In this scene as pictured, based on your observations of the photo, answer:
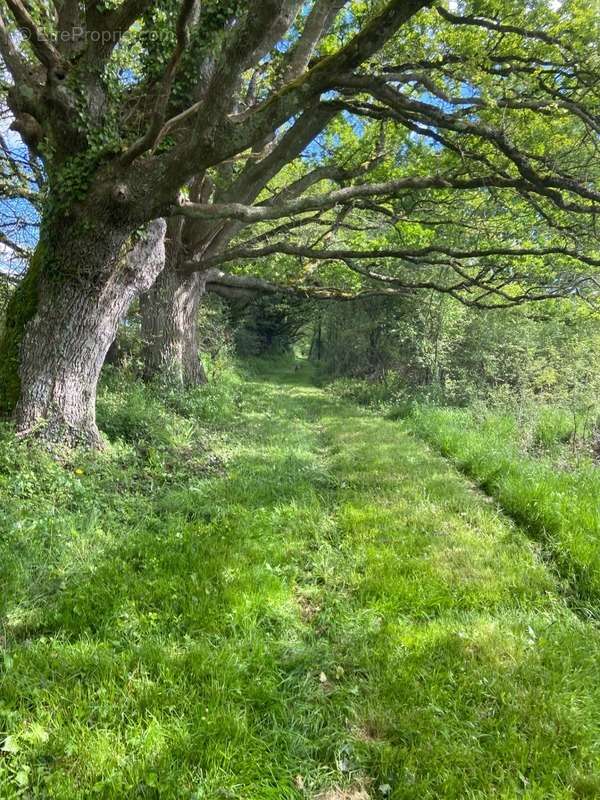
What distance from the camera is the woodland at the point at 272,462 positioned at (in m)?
2.29

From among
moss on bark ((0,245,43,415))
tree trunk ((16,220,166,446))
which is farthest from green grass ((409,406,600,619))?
moss on bark ((0,245,43,415))

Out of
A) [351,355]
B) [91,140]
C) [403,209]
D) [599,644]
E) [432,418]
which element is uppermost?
[403,209]

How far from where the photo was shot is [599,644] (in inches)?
120

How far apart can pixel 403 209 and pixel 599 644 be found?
309 inches

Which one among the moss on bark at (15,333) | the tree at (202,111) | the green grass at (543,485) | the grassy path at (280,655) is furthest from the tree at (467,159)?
the grassy path at (280,655)

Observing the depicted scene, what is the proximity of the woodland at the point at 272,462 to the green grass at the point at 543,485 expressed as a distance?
0.16 ft

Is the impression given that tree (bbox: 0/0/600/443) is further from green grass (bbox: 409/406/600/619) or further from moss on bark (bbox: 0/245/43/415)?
green grass (bbox: 409/406/600/619)

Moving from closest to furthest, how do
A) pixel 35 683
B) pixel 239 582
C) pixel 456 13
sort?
pixel 35 683 < pixel 239 582 < pixel 456 13

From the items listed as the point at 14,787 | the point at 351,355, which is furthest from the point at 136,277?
the point at 351,355

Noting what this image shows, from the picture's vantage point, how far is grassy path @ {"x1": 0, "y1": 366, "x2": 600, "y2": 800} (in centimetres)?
211

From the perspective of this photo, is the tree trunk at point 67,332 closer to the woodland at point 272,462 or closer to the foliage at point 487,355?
the woodland at point 272,462

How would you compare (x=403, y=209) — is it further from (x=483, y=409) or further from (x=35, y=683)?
(x=35, y=683)

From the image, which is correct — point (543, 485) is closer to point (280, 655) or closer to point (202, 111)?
point (280, 655)

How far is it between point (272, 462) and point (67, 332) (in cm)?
325
